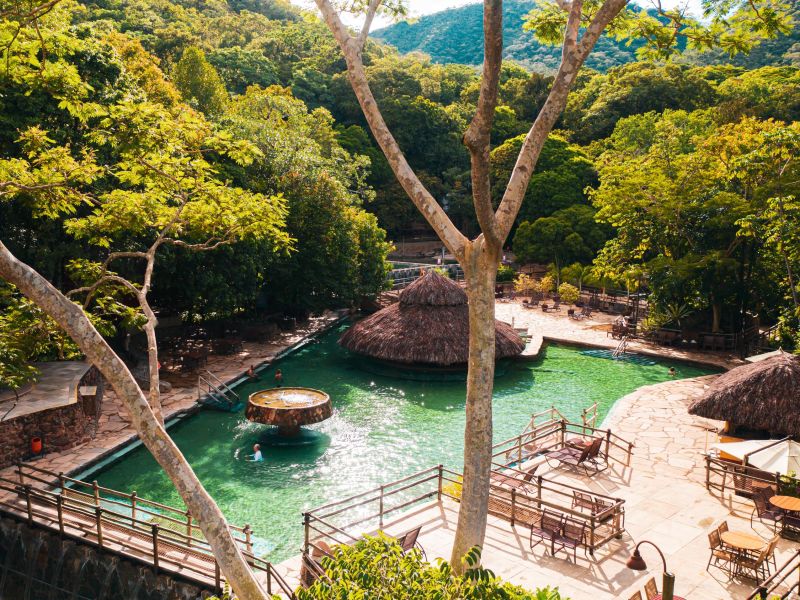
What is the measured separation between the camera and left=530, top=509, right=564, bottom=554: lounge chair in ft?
31.8

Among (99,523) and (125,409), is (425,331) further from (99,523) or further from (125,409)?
(99,523)

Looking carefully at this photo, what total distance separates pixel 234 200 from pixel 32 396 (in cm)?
820

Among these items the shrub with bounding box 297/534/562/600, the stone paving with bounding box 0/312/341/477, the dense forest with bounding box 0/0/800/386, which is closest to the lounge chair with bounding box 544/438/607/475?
the dense forest with bounding box 0/0/800/386

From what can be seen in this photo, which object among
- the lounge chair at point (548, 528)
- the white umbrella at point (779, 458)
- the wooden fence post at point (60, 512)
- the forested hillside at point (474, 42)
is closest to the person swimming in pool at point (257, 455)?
the wooden fence post at point (60, 512)

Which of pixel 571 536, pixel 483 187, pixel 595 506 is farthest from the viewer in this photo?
pixel 595 506

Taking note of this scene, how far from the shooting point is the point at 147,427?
560 centimetres

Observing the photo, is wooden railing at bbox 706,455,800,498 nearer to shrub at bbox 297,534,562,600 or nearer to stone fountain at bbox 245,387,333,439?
shrub at bbox 297,534,562,600

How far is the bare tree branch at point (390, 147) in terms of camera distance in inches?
240

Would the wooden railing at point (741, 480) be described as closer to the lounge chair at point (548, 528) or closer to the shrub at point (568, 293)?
the lounge chair at point (548, 528)

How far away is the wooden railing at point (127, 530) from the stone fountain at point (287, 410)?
4.11 metres

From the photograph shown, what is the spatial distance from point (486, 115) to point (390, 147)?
118 centimetres

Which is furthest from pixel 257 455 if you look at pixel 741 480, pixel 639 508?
pixel 741 480

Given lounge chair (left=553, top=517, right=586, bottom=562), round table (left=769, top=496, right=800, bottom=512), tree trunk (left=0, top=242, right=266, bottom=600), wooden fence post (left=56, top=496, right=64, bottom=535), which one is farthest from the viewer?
wooden fence post (left=56, top=496, right=64, bottom=535)

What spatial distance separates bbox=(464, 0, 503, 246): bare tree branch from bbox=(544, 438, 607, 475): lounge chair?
28.6ft
